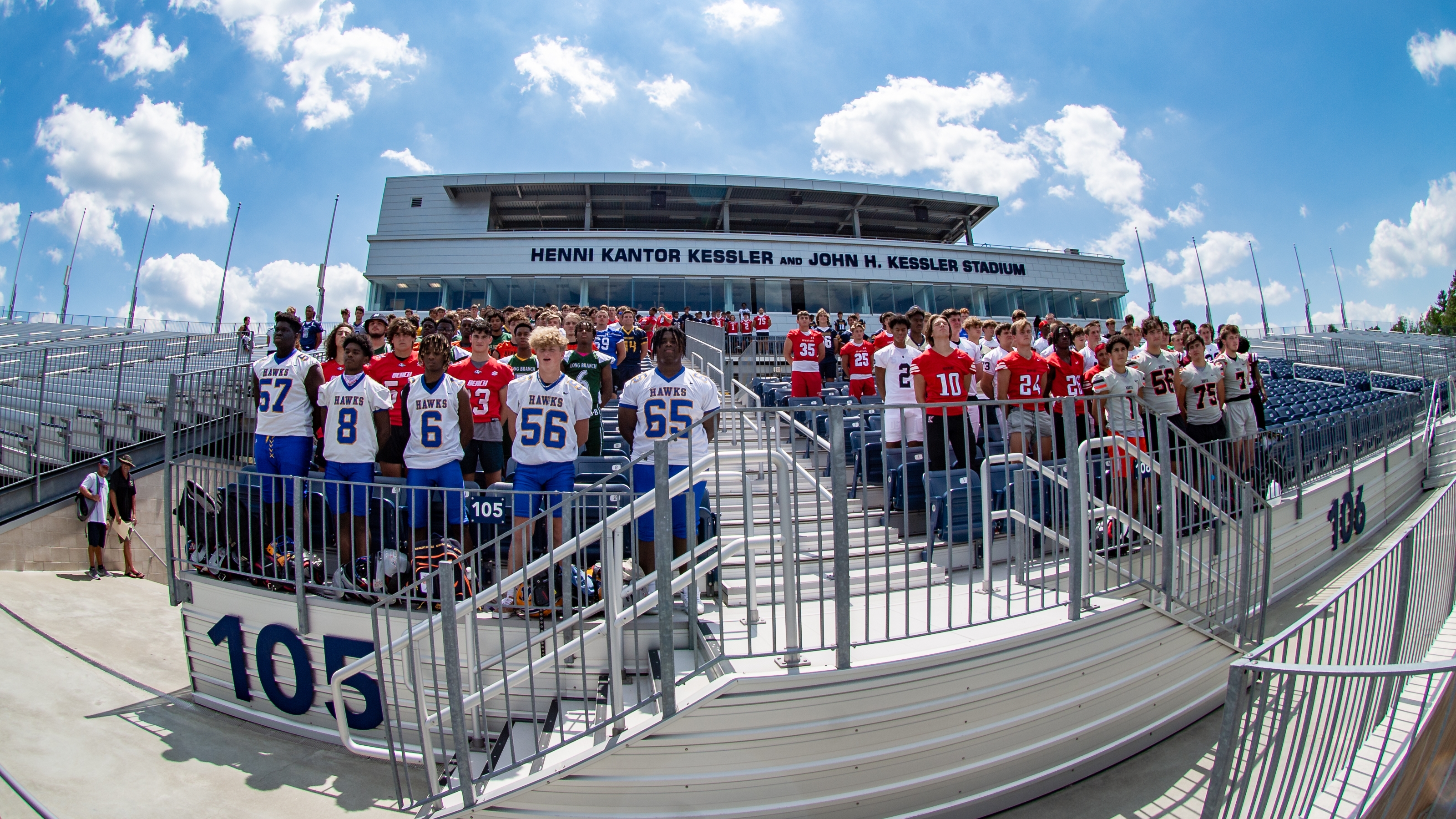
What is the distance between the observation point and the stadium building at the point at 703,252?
2802 cm

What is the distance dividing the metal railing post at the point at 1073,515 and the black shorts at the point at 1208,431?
4.63 meters

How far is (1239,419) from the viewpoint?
768 cm

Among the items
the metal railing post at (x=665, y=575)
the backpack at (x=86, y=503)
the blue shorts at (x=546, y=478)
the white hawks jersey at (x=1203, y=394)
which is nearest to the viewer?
the metal railing post at (x=665, y=575)

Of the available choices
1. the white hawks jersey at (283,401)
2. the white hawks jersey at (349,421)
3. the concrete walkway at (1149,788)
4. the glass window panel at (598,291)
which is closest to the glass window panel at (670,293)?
the glass window panel at (598,291)

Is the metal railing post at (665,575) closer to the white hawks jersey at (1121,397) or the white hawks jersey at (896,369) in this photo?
the white hawks jersey at (1121,397)

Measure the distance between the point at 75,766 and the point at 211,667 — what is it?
1.05m

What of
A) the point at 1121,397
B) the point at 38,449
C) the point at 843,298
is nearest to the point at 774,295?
the point at 843,298

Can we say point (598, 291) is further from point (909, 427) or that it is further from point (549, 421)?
point (549, 421)

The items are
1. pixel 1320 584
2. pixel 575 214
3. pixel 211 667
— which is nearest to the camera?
pixel 211 667

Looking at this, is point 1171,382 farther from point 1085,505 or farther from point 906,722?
point 906,722

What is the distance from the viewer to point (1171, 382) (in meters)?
7.03

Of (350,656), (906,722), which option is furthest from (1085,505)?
(350,656)

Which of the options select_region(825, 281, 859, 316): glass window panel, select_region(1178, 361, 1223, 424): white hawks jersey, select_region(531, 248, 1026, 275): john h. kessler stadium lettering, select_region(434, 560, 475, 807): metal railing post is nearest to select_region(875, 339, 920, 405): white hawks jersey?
select_region(1178, 361, 1223, 424): white hawks jersey

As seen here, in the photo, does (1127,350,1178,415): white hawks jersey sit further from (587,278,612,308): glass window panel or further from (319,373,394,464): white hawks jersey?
(587,278,612,308): glass window panel
